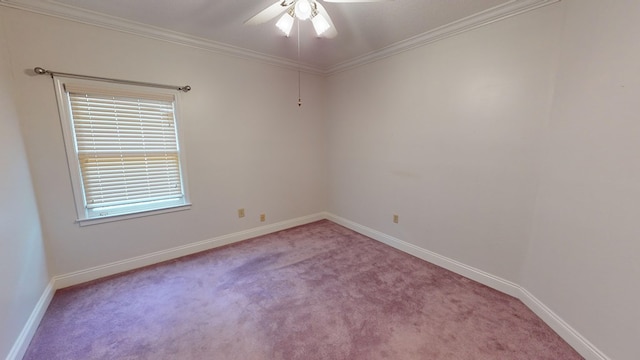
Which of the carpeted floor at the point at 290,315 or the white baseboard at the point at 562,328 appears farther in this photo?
the carpeted floor at the point at 290,315

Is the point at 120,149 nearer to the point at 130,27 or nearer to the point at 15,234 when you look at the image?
the point at 15,234

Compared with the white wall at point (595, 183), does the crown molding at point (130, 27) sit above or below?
above

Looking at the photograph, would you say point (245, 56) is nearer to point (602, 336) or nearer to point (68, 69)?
point (68, 69)

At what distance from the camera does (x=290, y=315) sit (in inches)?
73.4

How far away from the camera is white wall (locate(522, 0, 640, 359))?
1278 mm

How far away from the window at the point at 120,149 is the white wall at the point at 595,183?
3.39m

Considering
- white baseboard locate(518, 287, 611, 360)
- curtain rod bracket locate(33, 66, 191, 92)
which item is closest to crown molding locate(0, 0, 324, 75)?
curtain rod bracket locate(33, 66, 191, 92)

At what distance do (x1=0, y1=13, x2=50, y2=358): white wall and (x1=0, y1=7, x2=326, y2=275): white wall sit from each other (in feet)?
0.46

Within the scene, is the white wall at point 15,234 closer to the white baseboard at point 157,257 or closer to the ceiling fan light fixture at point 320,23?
the white baseboard at point 157,257

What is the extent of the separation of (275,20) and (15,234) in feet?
8.26

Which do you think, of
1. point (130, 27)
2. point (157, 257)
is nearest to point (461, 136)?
point (130, 27)

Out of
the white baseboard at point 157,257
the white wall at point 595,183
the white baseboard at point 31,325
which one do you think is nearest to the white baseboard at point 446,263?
the white wall at point 595,183

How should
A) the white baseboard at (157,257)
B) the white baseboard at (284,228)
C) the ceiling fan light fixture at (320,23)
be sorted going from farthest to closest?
the white baseboard at (157,257)
the ceiling fan light fixture at (320,23)
the white baseboard at (284,228)

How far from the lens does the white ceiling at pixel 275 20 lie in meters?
1.92
